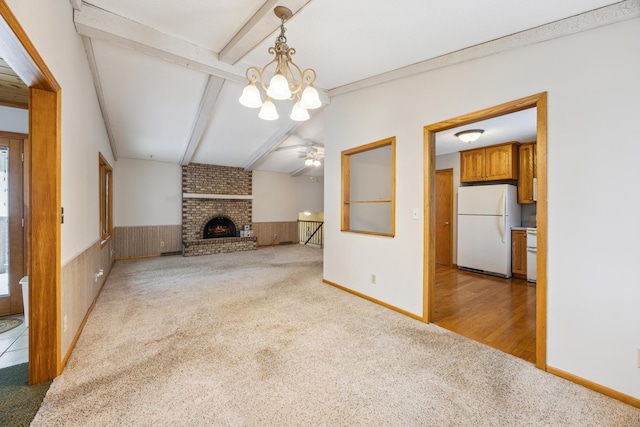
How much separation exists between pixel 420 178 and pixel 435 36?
1.31 metres

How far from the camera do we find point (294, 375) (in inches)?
73.7

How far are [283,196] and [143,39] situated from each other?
22.2 feet

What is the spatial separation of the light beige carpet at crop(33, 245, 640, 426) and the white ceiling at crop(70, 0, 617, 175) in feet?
8.77

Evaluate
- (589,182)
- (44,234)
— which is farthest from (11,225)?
(589,182)

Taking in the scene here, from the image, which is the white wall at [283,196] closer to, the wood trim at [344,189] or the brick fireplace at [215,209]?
the brick fireplace at [215,209]

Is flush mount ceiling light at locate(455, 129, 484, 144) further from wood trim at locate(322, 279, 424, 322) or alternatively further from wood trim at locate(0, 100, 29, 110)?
wood trim at locate(0, 100, 29, 110)

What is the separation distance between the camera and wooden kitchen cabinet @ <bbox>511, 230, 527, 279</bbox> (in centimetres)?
452

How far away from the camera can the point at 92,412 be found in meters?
1.52

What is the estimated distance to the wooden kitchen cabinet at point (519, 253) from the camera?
4.52 metres

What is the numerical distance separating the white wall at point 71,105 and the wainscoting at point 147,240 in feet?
12.5

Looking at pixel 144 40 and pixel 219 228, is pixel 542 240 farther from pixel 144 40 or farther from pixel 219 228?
pixel 219 228

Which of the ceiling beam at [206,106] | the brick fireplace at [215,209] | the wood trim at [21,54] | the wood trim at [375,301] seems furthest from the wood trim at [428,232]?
the brick fireplace at [215,209]

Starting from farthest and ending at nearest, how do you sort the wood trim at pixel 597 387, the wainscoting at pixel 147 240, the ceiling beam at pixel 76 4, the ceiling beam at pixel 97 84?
the wainscoting at pixel 147 240
the ceiling beam at pixel 97 84
the ceiling beam at pixel 76 4
the wood trim at pixel 597 387

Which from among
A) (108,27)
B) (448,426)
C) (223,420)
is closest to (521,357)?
(448,426)
